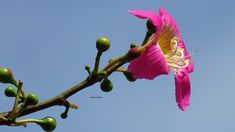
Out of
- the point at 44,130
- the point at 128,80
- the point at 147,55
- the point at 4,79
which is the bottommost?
the point at 44,130

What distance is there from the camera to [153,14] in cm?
290

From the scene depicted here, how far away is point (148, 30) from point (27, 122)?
2.62ft

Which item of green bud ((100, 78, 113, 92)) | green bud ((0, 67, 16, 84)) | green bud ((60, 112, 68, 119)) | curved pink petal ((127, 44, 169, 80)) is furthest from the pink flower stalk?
green bud ((0, 67, 16, 84))

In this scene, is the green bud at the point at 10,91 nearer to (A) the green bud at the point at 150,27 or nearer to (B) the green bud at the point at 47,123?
(B) the green bud at the point at 47,123

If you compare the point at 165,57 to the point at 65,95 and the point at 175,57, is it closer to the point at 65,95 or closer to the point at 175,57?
the point at 175,57

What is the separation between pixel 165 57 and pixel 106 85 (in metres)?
0.54

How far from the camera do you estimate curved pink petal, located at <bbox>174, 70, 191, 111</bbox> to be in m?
3.03

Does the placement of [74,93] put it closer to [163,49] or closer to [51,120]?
[51,120]

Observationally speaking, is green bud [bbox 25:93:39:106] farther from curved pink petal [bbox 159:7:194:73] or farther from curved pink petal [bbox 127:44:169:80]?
curved pink petal [bbox 159:7:194:73]

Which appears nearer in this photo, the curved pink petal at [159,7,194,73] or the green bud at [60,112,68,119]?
the green bud at [60,112,68,119]

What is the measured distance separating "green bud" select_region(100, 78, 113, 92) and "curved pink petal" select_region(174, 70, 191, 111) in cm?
43

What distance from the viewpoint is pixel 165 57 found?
3.18m

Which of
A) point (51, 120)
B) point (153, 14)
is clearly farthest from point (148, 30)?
point (51, 120)

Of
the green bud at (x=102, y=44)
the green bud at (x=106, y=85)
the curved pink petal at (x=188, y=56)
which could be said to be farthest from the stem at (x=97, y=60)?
the curved pink petal at (x=188, y=56)
